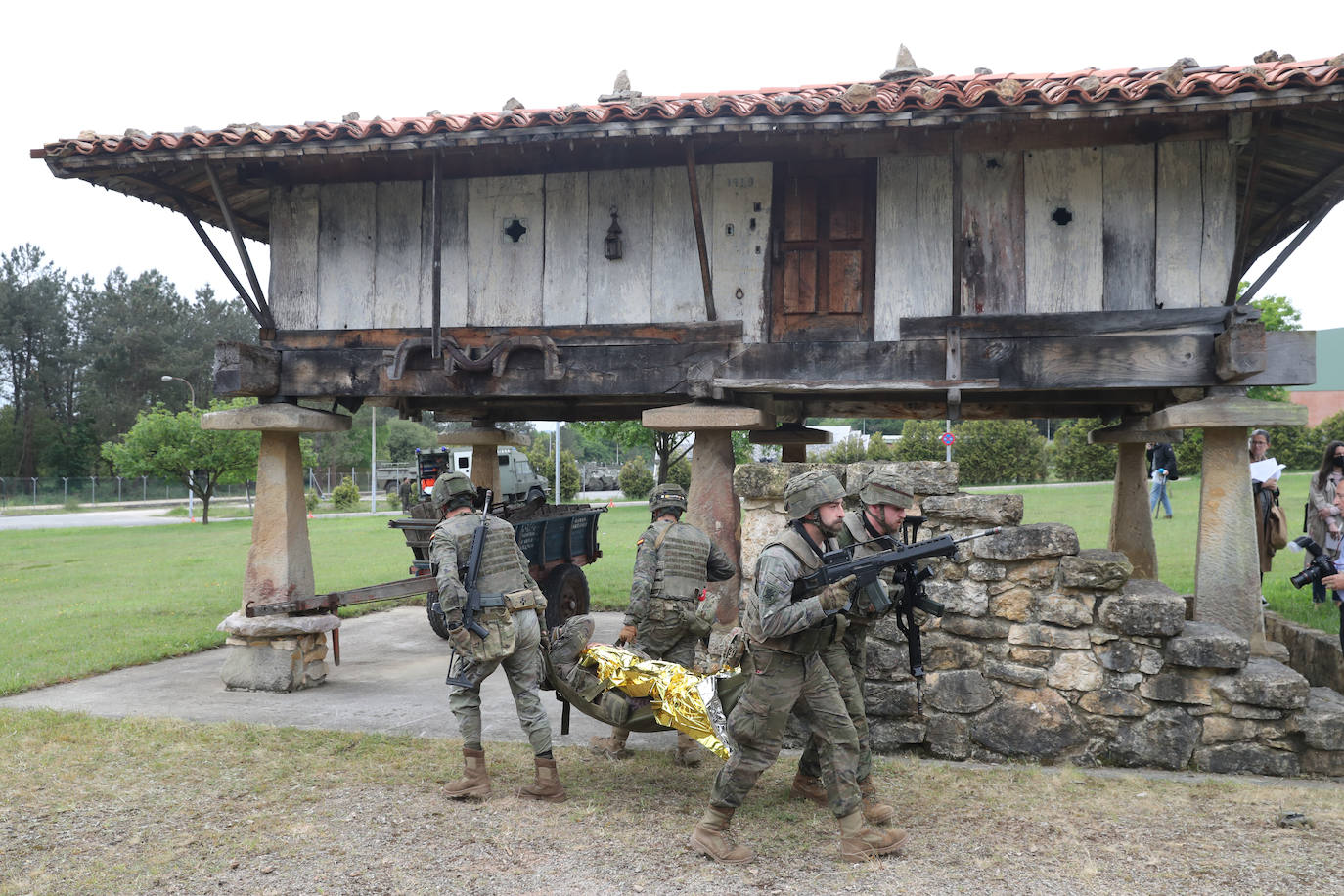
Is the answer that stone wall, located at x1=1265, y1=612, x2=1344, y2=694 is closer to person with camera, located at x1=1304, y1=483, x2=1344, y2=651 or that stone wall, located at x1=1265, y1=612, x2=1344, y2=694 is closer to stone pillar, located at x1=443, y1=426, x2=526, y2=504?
person with camera, located at x1=1304, y1=483, x2=1344, y2=651

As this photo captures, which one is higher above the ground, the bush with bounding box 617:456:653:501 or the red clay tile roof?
the red clay tile roof

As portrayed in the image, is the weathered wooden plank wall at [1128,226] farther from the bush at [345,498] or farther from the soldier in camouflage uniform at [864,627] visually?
the bush at [345,498]

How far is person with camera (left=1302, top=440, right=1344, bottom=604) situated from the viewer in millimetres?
7047

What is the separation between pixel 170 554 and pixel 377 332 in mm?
15460

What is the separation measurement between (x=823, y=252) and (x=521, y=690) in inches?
168

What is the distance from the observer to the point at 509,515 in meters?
10.5

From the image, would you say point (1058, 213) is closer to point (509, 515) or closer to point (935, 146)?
point (935, 146)

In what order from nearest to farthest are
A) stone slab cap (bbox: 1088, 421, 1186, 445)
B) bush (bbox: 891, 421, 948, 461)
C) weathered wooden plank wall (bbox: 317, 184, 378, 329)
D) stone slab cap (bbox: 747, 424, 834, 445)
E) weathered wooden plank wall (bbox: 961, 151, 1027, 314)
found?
weathered wooden plank wall (bbox: 961, 151, 1027, 314) < weathered wooden plank wall (bbox: 317, 184, 378, 329) < stone slab cap (bbox: 1088, 421, 1186, 445) < stone slab cap (bbox: 747, 424, 834, 445) < bush (bbox: 891, 421, 948, 461)

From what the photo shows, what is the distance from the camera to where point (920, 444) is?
115 ft

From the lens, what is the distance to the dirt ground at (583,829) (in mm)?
4418

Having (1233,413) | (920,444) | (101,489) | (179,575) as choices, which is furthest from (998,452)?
(101,489)

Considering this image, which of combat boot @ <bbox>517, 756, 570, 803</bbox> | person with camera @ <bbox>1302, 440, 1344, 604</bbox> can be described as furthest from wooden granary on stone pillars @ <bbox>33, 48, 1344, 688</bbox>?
combat boot @ <bbox>517, 756, 570, 803</bbox>

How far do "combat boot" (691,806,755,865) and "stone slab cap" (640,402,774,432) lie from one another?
10.9 ft

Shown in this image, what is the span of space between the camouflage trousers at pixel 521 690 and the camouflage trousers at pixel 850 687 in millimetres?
1570
